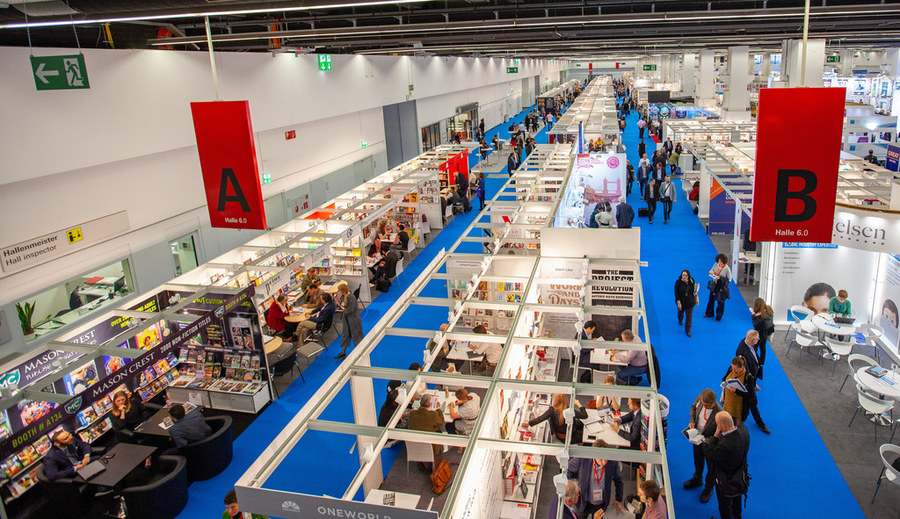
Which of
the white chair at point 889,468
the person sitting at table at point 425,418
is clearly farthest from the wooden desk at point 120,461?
the white chair at point 889,468

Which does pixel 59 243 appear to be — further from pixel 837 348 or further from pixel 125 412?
pixel 837 348

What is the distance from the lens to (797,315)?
992 centimetres

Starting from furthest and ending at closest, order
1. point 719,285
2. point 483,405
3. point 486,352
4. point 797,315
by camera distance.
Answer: point 719,285
point 797,315
point 486,352
point 483,405

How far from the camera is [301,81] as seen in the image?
15.2 metres

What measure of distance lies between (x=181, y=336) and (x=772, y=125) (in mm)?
6995

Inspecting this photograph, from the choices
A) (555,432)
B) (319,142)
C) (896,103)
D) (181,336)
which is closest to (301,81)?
(319,142)

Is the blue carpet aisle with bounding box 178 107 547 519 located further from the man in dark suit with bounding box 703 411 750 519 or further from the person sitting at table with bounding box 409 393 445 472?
the man in dark suit with bounding box 703 411 750 519

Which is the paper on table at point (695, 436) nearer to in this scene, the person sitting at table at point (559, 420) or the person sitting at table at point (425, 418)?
the person sitting at table at point (559, 420)

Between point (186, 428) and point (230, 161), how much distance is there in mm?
3302

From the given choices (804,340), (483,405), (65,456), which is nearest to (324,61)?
(65,456)

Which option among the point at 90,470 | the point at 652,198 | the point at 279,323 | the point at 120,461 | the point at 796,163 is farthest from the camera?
the point at 652,198

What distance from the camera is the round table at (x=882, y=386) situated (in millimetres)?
7031

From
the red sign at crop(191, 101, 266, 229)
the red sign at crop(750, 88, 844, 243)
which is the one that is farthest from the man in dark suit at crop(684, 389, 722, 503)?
the red sign at crop(191, 101, 266, 229)

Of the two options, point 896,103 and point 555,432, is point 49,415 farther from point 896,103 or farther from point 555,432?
point 896,103
